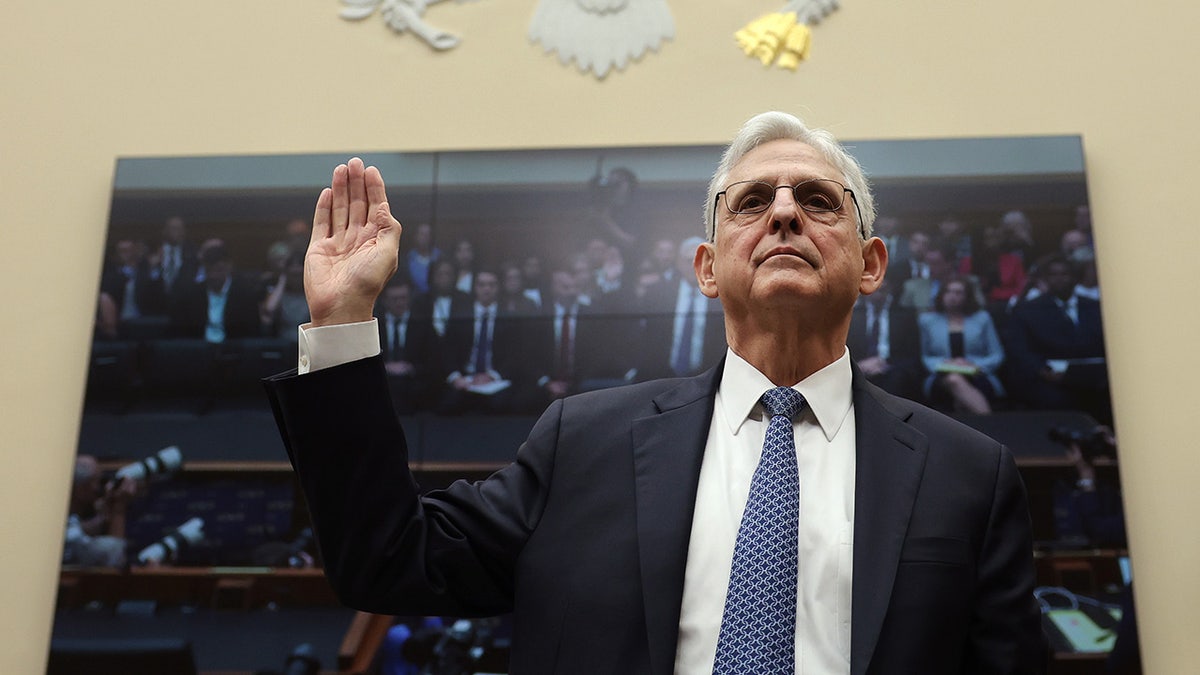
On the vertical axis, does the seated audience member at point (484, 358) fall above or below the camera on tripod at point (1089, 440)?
above

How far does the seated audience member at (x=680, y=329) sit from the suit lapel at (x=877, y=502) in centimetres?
156

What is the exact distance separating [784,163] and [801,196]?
6cm

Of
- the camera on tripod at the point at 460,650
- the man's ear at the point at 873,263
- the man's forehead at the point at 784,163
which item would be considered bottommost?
the camera on tripod at the point at 460,650

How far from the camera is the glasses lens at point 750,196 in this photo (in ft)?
5.77

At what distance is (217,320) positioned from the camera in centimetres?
342

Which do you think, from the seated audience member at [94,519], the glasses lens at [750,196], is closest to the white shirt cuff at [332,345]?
the glasses lens at [750,196]

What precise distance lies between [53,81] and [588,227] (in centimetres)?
194

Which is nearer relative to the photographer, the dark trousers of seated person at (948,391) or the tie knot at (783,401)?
the tie knot at (783,401)

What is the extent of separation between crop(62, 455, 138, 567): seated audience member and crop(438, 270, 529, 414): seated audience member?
100 centimetres

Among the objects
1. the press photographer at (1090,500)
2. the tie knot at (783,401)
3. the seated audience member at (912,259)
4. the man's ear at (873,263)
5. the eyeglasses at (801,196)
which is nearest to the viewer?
the tie knot at (783,401)

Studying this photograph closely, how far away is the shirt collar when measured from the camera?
162cm

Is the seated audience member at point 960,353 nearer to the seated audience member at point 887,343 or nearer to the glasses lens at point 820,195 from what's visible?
the seated audience member at point 887,343

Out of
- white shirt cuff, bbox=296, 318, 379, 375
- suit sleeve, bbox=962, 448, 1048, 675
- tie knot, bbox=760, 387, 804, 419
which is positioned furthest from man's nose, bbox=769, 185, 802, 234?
white shirt cuff, bbox=296, 318, 379, 375

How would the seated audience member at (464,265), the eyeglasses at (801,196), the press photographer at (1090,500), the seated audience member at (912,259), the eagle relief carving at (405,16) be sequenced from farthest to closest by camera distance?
the eagle relief carving at (405,16)
the seated audience member at (464,265)
the seated audience member at (912,259)
the press photographer at (1090,500)
the eyeglasses at (801,196)
